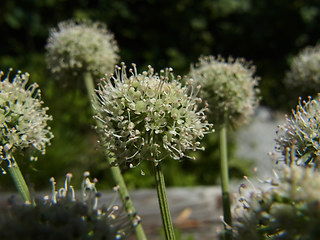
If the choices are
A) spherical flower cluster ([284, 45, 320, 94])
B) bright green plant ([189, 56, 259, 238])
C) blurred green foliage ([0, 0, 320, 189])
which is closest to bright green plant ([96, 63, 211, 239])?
bright green plant ([189, 56, 259, 238])

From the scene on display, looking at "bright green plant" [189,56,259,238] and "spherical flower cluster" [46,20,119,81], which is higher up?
"spherical flower cluster" [46,20,119,81]

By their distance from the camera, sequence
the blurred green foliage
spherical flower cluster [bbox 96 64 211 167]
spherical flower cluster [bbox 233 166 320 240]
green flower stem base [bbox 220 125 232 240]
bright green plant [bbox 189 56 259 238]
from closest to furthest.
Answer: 1. spherical flower cluster [bbox 233 166 320 240]
2. spherical flower cluster [bbox 96 64 211 167]
3. green flower stem base [bbox 220 125 232 240]
4. bright green plant [bbox 189 56 259 238]
5. the blurred green foliage

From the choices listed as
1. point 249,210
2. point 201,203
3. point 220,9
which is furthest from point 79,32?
point 220,9

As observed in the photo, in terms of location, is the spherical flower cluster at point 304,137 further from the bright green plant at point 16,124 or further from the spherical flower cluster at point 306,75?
the spherical flower cluster at point 306,75

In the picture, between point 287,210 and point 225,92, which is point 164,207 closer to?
point 287,210

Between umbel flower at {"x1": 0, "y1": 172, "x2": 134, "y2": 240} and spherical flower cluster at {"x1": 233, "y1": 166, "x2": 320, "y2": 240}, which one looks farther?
umbel flower at {"x1": 0, "y1": 172, "x2": 134, "y2": 240}

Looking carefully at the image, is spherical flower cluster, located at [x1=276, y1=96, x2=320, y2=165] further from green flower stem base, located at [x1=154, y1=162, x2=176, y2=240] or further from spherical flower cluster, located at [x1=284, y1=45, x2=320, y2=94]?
spherical flower cluster, located at [x1=284, y1=45, x2=320, y2=94]

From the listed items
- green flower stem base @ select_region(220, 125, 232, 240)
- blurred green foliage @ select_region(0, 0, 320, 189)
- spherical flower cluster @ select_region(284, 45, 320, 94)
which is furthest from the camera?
blurred green foliage @ select_region(0, 0, 320, 189)
